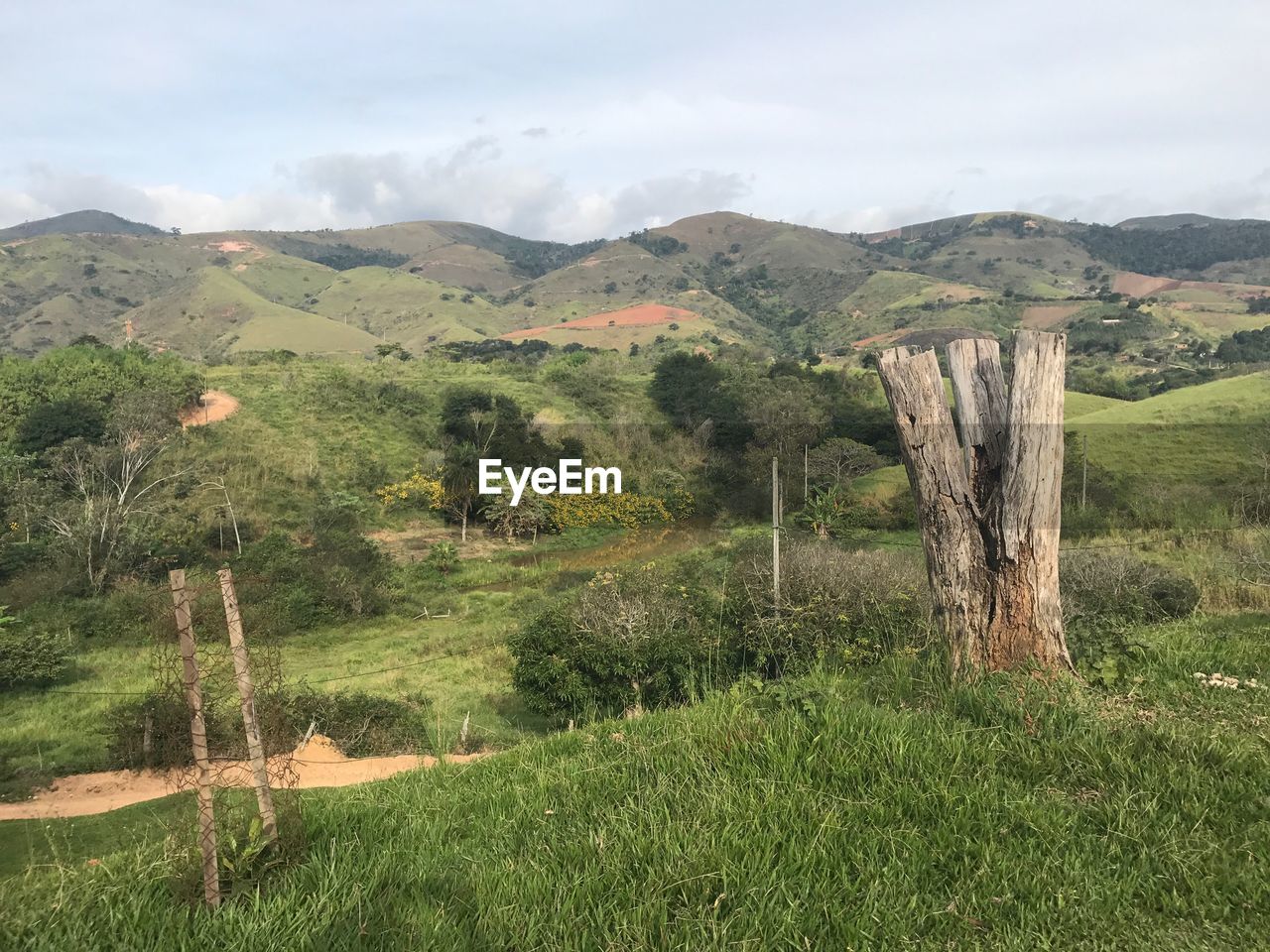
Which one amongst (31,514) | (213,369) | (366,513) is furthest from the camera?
(213,369)

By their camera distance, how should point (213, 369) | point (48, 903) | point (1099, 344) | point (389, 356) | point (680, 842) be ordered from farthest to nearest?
1. point (1099, 344)
2. point (389, 356)
3. point (213, 369)
4. point (680, 842)
5. point (48, 903)

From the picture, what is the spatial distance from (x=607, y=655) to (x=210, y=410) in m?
31.8

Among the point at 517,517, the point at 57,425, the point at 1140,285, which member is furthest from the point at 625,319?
the point at 1140,285

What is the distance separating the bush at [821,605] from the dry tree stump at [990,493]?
5233 mm

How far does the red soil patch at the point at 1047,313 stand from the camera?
8362 centimetres

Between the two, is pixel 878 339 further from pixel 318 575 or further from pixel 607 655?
pixel 607 655

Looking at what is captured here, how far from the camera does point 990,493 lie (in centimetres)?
402

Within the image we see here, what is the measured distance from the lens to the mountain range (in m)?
91.1

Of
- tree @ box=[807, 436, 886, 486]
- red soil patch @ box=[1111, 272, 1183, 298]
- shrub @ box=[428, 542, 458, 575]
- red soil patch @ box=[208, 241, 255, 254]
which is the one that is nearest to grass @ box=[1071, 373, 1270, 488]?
tree @ box=[807, 436, 886, 486]

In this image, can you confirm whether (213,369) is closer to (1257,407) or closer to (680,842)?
(680,842)

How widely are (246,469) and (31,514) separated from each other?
7.86 meters

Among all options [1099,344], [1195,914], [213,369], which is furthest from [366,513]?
[1099,344]

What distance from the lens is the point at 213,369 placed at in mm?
43500

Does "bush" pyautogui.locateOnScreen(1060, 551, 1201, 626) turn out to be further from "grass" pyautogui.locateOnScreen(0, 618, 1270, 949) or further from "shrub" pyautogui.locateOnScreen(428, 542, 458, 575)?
"shrub" pyautogui.locateOnScreen(428, 542, 458, 575)
